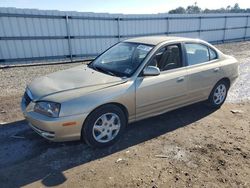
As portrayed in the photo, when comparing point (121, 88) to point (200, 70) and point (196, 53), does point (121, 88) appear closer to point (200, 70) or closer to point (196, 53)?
point (200, 70)

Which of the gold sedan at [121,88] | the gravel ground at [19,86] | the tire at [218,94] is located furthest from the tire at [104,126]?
the tire at [218,94]

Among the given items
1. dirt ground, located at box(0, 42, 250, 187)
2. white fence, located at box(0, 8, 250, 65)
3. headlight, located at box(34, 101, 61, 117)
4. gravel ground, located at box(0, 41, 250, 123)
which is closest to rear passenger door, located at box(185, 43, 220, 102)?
dirt ground, located at box(0, 42, 250, 187)

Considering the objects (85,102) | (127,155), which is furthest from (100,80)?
(127,155)

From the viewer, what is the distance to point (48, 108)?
3.36m

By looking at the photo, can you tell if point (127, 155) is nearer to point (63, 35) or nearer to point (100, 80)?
point (100, 80)

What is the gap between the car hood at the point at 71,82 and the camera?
141 inches

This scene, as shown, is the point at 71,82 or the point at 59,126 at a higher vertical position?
the point at 71,82

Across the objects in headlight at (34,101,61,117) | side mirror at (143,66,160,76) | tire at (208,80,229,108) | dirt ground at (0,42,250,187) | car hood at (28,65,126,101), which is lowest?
dirt ground at (0,42,250,187)

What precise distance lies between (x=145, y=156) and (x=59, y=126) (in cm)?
133

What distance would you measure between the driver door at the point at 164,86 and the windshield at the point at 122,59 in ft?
0.73

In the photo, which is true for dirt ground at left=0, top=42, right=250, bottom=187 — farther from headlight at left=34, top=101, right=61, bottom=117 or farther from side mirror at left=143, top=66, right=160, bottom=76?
side mirror at left=143, top=66, right=160, bottom=76

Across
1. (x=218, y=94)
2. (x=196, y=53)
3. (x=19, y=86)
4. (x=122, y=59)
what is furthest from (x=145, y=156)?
(x=19, y=86)

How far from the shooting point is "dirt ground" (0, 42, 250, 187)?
10.1 feet

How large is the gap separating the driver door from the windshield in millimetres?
223
